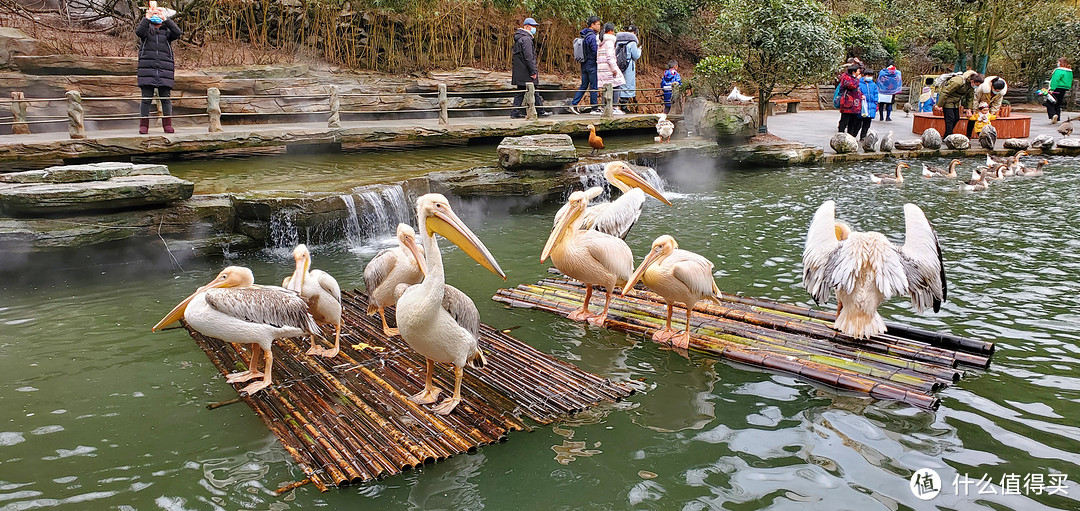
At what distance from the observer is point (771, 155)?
14.1 metres

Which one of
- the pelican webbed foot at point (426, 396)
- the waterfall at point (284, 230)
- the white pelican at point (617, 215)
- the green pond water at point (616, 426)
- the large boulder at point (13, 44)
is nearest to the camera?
the green pond water at point (616, 426)

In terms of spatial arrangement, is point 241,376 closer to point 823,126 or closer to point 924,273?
point 924,273

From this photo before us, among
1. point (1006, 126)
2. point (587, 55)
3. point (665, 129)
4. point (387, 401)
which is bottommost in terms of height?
point (387, 401)

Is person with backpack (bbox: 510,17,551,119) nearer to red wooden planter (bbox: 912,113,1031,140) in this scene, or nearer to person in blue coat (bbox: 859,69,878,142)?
person in blue coat (bbox: 859,69,878,142)

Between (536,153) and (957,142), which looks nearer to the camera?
(536,153)

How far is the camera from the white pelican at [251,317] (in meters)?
4.62

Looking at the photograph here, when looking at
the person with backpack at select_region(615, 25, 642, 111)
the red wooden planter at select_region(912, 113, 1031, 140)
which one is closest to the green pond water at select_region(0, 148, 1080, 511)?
the red wooden planter at select_region(912, 113, 1031, 140)

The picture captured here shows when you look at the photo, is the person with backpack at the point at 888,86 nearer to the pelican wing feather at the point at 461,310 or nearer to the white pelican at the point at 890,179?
the white pelican at the point at 890,179

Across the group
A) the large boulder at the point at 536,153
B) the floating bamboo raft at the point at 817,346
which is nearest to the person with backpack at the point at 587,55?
the large boulder at the point at 536,153

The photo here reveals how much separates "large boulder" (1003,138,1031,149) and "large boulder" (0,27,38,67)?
19.5 m

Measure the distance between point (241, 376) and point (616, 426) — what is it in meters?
2.55

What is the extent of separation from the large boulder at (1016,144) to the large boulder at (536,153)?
9.73 metres

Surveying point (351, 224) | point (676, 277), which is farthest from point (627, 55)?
point (676, 277)

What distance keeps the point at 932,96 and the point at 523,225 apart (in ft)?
54.1
